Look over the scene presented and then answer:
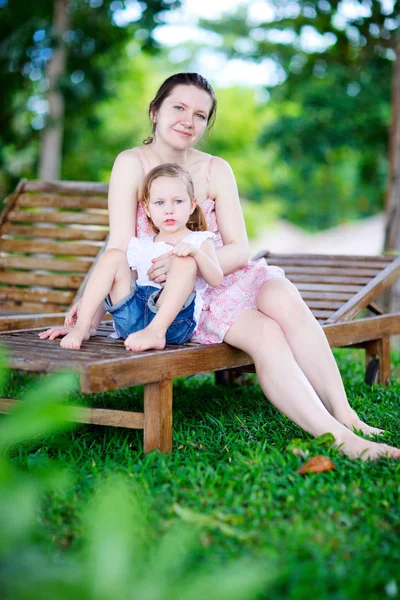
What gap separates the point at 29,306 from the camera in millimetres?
4906

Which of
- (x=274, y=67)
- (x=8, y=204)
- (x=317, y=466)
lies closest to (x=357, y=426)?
(x=317, y=466)

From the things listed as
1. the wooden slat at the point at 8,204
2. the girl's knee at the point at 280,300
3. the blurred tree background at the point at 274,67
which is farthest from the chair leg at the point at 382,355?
the blurred tree background at the point at 274,67

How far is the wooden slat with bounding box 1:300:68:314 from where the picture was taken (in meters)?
4.77

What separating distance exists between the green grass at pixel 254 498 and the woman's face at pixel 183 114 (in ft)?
4.02

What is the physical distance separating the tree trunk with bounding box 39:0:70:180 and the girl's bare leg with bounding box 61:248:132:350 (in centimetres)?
681

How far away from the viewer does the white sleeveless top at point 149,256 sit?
2.92 meters

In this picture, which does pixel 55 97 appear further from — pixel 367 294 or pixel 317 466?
pixel 317 466

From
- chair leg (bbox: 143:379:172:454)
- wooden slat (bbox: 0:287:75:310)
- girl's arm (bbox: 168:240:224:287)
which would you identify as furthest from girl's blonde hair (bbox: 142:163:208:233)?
wooden slat (bbox: 0:287:75:310)

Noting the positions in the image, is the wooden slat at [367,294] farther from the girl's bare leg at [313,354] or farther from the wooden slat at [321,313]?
the girl's bare leg at [313,354]

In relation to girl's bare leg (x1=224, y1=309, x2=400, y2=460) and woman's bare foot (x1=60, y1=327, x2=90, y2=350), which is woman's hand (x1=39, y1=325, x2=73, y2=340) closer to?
woman's bare foot (x1=60, y1=327, x2=90, y2=350)

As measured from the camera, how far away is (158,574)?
1535 millimetres

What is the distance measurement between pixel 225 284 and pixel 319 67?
277 inches

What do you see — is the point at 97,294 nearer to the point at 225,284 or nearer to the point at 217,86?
the point at 225,284

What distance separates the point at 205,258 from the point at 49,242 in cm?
266
